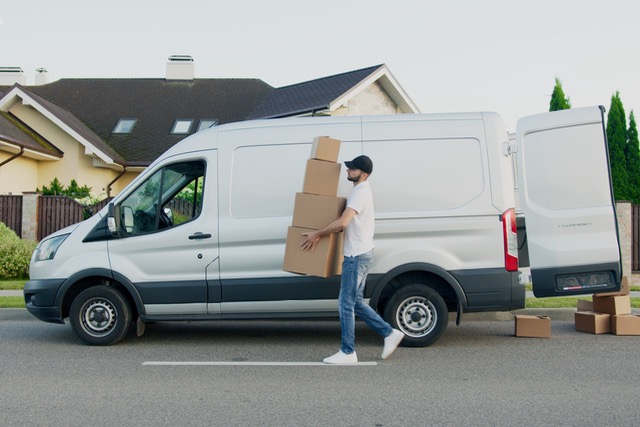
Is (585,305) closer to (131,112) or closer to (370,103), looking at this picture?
→ (370,103)

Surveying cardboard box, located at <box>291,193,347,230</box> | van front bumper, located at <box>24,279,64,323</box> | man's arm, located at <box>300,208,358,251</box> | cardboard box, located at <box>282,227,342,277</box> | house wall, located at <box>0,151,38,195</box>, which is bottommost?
van front bumper, located at <box>24,279,64,323</box>

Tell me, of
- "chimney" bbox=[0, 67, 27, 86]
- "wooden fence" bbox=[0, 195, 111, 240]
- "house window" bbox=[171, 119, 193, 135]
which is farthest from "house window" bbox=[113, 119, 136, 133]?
"wooden fence" bbox=[0, 195, 111, 240]

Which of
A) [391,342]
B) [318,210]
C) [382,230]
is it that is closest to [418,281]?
[382,230]

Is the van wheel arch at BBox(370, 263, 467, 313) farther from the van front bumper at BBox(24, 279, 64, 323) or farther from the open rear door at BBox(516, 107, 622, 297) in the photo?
the van front bumper at BBox(24, 279, 64, 323)

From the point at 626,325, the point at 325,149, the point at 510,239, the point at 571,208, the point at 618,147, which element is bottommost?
the point at 626,325

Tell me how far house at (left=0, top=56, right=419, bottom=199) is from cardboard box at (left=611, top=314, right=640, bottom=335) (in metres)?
13.5

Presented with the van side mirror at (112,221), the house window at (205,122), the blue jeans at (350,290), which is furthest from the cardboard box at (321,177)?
the house window at (205,122)

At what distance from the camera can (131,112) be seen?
27.5m

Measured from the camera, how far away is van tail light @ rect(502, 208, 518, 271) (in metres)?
7.27

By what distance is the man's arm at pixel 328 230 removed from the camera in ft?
21.6

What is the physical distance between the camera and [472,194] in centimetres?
736

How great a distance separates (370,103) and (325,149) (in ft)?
54.7

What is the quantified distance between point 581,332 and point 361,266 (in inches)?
140

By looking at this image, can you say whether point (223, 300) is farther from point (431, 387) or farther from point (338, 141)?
point (431, 387)
